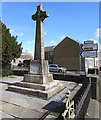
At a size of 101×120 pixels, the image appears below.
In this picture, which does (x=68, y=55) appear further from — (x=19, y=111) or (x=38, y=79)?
(x=19, y=111)

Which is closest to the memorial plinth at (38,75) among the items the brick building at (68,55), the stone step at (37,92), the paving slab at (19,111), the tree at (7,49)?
the stone step at (37,92)

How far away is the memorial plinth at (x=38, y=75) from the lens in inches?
249

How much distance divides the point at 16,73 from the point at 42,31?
10.4 m

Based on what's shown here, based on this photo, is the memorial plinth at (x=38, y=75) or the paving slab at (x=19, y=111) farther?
the memorial plinth at (x=38, y=75)

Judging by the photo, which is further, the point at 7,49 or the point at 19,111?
the point at 7,49

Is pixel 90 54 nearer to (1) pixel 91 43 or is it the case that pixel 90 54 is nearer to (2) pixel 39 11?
(1) pixel 91 43

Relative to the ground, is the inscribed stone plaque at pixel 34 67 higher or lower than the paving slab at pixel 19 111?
higher

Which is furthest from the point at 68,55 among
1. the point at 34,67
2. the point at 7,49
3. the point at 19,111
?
the point at 19,111

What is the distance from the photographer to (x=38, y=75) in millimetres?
6949

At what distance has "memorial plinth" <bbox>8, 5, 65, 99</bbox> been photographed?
20.7 feet

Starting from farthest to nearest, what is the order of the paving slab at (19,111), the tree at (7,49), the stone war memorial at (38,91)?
the tree at (7,49)
the stone war memorial at (38,91)
the paving slab at (19,111)

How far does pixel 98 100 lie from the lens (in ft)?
18.9

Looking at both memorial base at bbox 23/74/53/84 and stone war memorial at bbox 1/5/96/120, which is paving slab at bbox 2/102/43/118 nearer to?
stone war memorial at bbox 1/5/96/120

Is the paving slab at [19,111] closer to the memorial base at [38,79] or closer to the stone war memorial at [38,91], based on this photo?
the stone war memorial at [38,91]
